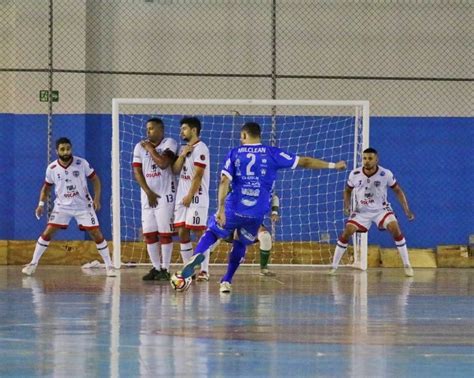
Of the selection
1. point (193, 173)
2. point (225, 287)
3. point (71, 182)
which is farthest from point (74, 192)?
point (225, 287)

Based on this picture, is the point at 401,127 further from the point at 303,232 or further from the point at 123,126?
the point at 123,126

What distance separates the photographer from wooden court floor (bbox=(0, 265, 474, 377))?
327 inches

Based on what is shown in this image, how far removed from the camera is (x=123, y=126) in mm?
22109

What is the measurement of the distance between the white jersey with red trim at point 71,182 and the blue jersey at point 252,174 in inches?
168

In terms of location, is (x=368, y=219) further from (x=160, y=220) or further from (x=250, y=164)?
(x=250, y=164)

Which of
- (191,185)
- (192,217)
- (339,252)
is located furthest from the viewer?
(339,252)

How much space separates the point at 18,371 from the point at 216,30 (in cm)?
1512

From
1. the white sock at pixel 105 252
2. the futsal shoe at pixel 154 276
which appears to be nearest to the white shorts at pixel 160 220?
the futsal shoe at pixel 154 276

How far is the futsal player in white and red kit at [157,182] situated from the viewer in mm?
16516

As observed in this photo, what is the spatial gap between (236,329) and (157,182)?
634 centimetres

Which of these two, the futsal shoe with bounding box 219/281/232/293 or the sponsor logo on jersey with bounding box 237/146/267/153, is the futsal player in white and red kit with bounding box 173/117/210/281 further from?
the sponsor logo on jersey with bounding box 237/146/267/153

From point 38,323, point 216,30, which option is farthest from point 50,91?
point 38,323

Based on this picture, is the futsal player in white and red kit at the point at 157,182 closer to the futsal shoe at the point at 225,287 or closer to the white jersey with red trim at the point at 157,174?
the white jersey with red trim at the point at 157,174

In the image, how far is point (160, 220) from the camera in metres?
16.6
